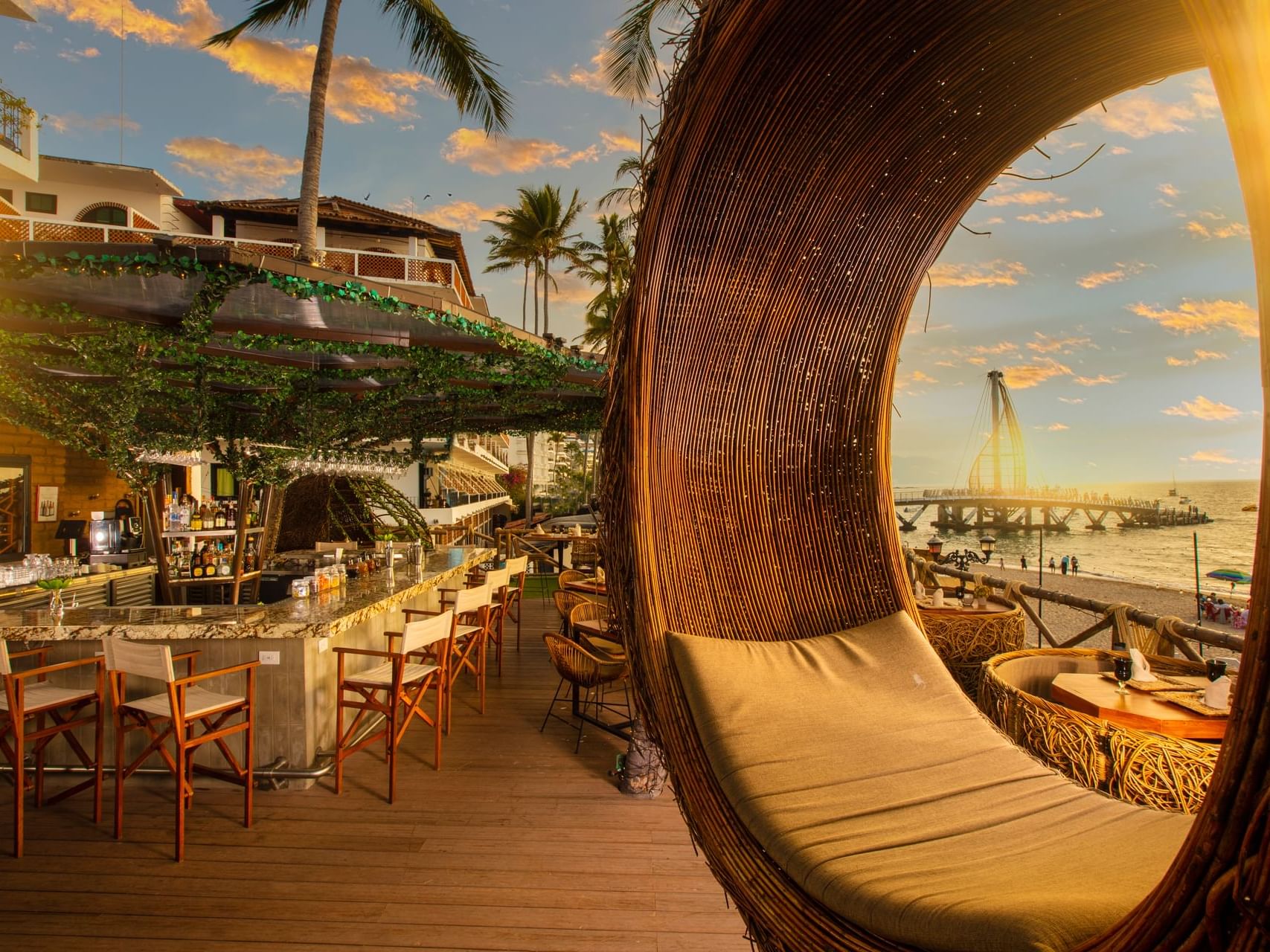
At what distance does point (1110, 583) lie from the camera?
2911 centimetres

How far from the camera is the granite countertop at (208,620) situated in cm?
391

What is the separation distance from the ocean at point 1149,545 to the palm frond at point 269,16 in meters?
33.3

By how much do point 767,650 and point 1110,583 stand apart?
111ft

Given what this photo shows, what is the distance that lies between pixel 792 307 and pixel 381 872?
2935 millimetres

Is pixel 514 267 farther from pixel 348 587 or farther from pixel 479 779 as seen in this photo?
pixel 479 779

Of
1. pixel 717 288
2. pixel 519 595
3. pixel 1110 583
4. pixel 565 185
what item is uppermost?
pixel 565 185

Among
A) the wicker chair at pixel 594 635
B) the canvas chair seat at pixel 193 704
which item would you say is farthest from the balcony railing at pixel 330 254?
the canvas chair seat at pixel 193 704

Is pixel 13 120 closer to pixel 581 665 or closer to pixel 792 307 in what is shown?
pixel 581 665

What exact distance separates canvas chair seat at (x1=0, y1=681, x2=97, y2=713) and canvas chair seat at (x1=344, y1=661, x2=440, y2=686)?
49.9 inches

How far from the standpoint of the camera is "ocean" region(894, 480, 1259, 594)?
1634 inches

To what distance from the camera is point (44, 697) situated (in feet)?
11.5

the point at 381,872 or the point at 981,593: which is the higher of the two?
the point at 981,593

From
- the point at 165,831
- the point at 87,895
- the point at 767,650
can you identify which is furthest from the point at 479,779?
the point at 767,650

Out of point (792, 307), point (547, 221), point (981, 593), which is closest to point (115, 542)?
point (792, 307)
